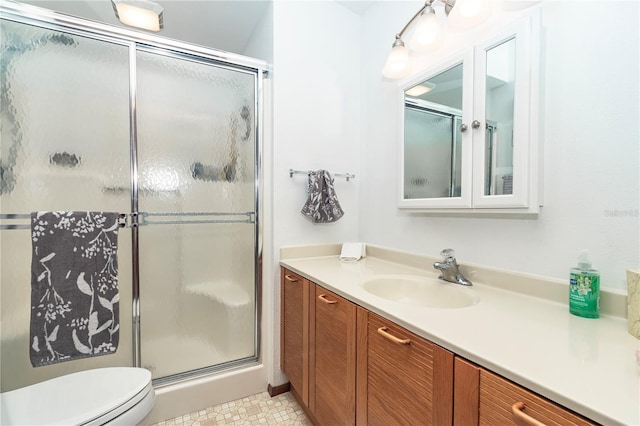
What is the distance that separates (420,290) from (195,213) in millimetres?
1268

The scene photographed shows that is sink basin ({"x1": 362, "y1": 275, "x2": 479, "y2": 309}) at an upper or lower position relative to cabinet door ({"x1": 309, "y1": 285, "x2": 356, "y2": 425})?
upper

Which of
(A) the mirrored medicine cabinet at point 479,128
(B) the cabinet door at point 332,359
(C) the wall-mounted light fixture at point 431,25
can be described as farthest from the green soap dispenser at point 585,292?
(C) the wall-mounted light fixture at point 431,25

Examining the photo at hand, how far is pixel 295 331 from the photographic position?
4.92ft

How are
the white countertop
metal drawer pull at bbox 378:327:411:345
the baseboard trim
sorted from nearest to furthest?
the white countertop, metal drawer pull at bbox 378:327:411:345, the baseboard trim

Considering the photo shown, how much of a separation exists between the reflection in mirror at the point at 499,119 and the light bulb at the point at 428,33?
0.27m

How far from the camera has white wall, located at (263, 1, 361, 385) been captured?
168 centimetres

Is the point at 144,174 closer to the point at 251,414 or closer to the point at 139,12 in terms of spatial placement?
the point at 139,12

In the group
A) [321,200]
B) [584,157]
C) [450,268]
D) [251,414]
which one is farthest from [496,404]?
[251,414]

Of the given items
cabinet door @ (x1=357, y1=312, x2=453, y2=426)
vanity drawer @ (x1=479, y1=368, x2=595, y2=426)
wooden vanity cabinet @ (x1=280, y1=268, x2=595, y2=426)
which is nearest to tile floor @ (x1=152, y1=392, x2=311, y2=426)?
wooden vanity cabinet @ (x1=280, y1=268, x2=595, y2=426)

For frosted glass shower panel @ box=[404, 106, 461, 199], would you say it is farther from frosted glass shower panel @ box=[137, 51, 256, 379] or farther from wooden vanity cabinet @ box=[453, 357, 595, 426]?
frosted glass shower panel @ box=[137, 51, 256, 379]

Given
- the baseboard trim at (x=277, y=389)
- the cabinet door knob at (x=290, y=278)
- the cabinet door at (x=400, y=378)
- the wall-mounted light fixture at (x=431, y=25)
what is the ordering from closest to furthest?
the cabinet door at (x=400, y=378)
the wall-mounted light fixture at (x=431, y=25)
the cabinet door knob at (x=290, y=278)
the baseboard trim at (x=277, y=389)

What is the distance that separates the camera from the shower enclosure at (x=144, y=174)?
1216mm

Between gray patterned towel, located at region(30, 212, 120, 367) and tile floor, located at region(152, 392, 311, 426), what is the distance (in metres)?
0.60

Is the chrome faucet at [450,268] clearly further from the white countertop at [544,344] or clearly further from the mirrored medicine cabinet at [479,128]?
the mirrored medicine cabinet at [479,128]
